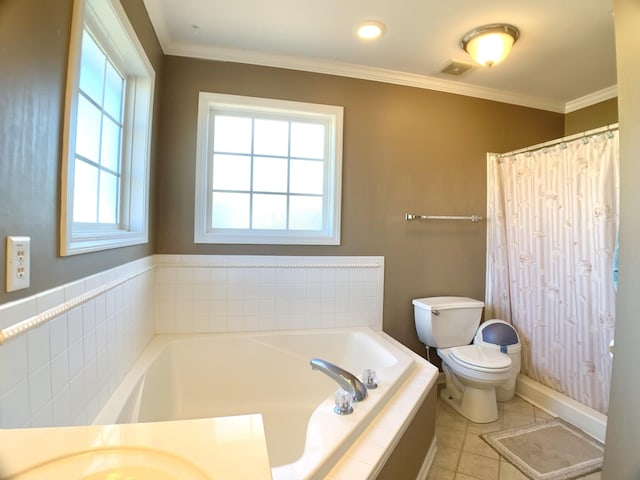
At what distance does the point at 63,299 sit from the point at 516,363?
2.63 meters

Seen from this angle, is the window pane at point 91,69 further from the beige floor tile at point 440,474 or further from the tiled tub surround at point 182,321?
the beige floor tile at point 440,474

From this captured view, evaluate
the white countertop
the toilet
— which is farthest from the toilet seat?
the white countertop

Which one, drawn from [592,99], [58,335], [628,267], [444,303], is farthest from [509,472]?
[592,99]

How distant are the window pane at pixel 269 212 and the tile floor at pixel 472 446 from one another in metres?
1.67

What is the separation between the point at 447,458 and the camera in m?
1.77

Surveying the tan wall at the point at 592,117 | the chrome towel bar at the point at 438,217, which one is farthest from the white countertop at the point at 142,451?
the tan wall at the point at 592,117

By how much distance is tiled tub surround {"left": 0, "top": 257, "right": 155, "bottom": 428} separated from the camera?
771 mm

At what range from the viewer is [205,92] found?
2.15 metres

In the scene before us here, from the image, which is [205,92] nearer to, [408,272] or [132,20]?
[132,20]

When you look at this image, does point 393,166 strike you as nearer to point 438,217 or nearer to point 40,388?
point 438,217

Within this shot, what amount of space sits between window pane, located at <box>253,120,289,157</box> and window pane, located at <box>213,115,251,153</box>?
62 millimetres

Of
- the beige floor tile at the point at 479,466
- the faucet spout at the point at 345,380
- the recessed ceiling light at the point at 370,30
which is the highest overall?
the recessed ceiling light at the point at 370,30

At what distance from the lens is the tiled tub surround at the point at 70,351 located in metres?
0.77

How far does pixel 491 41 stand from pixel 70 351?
245 cm
